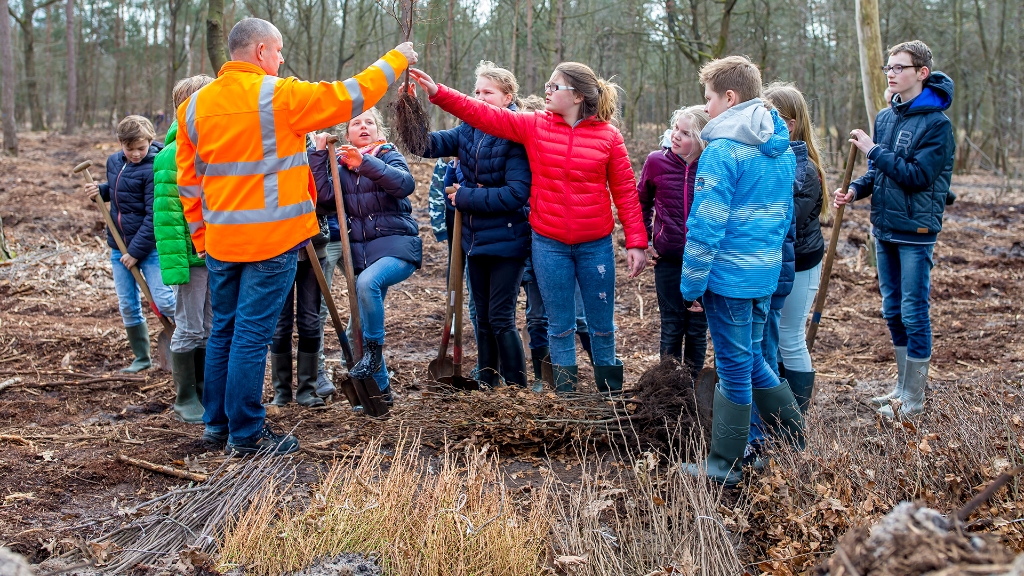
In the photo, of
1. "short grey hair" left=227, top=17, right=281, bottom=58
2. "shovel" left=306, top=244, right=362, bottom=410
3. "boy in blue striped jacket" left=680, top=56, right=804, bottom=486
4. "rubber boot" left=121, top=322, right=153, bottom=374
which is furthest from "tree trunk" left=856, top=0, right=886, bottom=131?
"rubber boot" left=121, top=322, right=153, bottom=374

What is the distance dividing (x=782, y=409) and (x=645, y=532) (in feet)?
3.43

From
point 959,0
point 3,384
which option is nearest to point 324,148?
point 3,384

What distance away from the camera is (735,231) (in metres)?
3.66

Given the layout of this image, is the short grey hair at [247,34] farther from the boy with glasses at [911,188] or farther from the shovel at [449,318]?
the boy with glasses at [911,188]

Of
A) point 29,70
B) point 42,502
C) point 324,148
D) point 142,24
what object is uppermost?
point 142,24

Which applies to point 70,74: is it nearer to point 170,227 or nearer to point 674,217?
point 170,227

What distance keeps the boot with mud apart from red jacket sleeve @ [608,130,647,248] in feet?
7.47

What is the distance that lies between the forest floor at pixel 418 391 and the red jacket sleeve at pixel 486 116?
4.99 feet

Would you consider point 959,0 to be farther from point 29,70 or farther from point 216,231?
point 29,70

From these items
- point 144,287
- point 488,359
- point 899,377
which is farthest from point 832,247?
point 144,287

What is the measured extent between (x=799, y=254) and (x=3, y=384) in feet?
16.6

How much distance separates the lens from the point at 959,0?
21875mm

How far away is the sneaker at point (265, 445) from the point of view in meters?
4.11

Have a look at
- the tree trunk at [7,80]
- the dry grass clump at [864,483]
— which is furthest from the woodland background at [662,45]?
the dry grass clump at [864,483]
